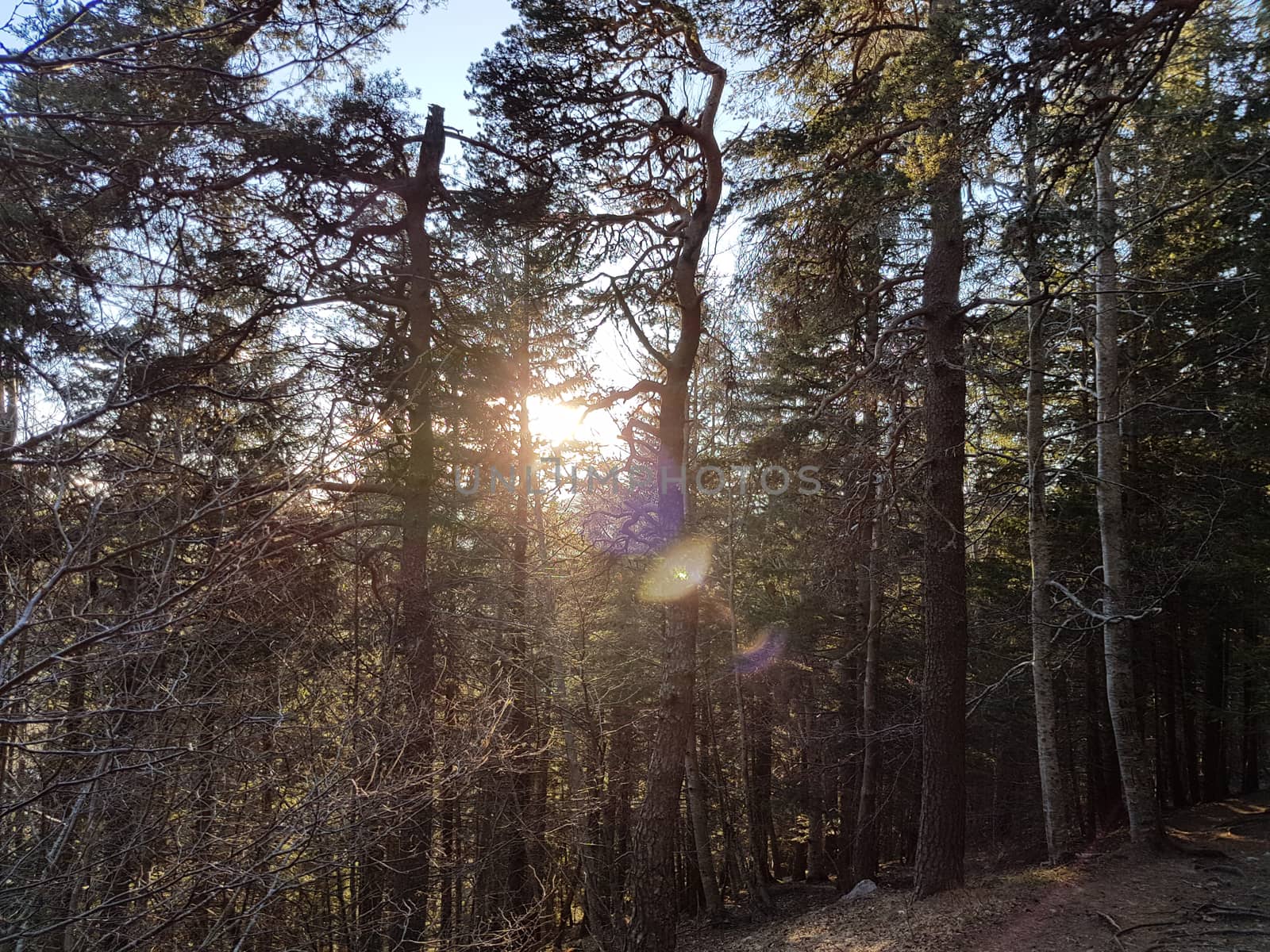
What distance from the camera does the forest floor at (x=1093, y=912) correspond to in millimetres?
5453

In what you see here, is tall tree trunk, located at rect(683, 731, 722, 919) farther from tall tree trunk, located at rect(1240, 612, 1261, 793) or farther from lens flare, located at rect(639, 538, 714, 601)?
tall tree trunk, located at rect(1240, 612, 1261, 793)

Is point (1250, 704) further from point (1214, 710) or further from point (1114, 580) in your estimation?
point (1114, 580)

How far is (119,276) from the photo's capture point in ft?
12.5

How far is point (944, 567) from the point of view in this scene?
6.85 m

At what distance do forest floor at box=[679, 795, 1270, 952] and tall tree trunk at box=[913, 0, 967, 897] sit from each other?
60 centimetres

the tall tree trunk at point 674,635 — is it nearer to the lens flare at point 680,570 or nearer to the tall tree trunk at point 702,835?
the lens flare at point 680,570

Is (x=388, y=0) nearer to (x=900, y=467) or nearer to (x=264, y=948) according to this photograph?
(x=900, y=467)

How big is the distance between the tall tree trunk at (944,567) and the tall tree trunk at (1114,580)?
6.15ft

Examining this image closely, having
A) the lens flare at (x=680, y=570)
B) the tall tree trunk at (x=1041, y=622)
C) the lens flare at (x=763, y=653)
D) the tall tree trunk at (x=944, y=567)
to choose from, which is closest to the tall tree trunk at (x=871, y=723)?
the lens flare at (x=763, y=653)

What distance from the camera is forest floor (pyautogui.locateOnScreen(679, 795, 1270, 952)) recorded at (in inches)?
215

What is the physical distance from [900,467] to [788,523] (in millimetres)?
4657

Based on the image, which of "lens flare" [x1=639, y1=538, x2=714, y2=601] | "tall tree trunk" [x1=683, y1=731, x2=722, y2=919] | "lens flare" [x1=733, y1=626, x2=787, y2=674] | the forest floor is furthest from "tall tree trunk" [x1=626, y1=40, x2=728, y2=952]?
"lens flare" [x1=733, y1=626, x2=787, y2=674]

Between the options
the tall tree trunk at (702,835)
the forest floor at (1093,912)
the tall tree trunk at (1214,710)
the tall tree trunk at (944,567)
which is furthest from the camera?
the tall tree trunk at (1214,710)

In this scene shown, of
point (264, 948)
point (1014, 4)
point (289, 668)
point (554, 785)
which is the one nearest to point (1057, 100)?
point (1014, 4)
